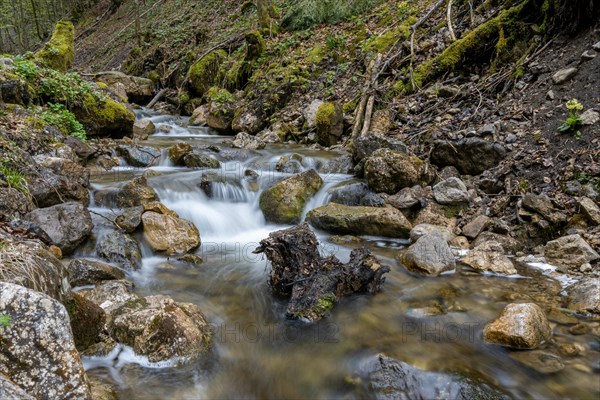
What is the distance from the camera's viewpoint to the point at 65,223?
203 inches

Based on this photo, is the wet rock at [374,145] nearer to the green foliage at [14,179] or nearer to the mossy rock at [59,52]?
the green foliage at [14,179]

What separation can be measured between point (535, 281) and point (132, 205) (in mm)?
5997

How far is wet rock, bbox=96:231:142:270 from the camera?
5188 mm

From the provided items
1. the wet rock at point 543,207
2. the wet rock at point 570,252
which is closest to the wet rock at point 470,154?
the wet rock at point 543,207

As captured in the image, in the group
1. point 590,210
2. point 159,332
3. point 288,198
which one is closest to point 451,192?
point 590,210

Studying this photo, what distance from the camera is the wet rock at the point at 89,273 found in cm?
444

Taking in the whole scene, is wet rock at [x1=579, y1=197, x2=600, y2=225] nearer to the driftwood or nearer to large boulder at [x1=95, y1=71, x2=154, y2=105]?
the driftwood

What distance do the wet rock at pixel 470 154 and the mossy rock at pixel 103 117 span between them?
25.3 ft

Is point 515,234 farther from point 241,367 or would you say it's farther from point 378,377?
point 241,367

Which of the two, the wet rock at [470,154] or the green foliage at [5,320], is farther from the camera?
the wet rock at [470,154]

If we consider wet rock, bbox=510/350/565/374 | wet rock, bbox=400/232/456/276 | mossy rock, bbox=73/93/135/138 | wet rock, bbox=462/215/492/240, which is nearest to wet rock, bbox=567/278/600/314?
wet rock, bbox=510/350/565/374

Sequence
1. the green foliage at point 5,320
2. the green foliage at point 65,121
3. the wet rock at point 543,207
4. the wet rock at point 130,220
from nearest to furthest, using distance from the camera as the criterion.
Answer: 1. the green foliage at point 5,320
2. the wet rock at point 543,207
3. the wet rock at point 130,220
4. the green foliage at point 65,121

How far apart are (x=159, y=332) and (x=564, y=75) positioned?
748cm

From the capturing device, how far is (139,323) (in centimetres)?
343
